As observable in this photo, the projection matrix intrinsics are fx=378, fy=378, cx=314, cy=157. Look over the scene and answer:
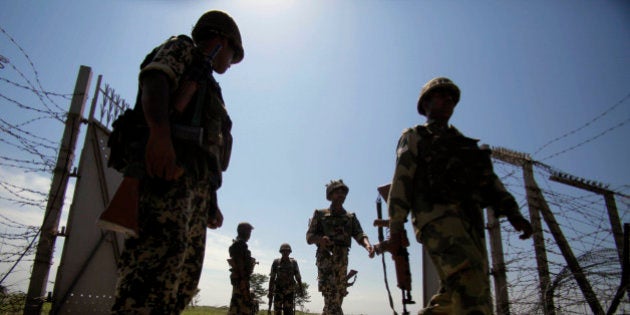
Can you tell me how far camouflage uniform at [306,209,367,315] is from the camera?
750 centimetres

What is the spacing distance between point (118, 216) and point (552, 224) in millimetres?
8393

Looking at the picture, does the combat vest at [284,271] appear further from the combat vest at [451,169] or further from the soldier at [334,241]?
the combat vest at [451,169]

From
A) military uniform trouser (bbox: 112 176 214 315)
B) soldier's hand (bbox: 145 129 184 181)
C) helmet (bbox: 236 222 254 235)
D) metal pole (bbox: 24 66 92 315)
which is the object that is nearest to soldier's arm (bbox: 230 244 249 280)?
helmet (bbox: 236 222 254 235)

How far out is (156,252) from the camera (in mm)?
1956

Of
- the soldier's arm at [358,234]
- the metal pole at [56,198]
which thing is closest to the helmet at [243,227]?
the soldier's arm at [358,234]

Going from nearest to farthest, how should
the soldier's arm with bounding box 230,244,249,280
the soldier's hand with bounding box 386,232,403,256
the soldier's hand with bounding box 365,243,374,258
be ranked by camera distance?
1. the soldier's hand with bounding box 386,232,403,256
2. the soldier's hand with bounding box 365,243,374,258
3. the soldier's arm with bounding box 230,244,249,280

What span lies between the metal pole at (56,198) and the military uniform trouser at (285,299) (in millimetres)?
6393

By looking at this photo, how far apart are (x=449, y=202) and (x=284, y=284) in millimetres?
8642

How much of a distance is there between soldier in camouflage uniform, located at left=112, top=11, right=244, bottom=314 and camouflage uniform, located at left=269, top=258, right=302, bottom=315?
8.34 m

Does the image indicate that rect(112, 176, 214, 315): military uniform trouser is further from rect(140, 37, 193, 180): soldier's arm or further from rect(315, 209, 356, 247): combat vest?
rect(315, 209, 356, 247): combat vest

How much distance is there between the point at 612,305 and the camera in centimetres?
402

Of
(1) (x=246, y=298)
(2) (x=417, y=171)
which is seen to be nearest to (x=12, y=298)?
(1) (x=246, y=298)

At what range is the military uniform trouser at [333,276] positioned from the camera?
24.5 feet

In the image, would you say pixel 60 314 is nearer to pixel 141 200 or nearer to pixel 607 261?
pixel 141 200
